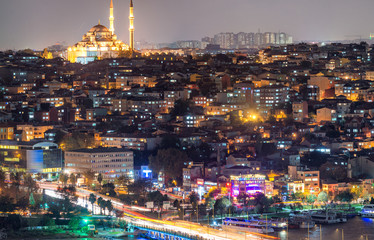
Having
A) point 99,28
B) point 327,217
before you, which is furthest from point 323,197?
point 99,28

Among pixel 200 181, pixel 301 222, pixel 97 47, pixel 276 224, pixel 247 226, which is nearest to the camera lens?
pixel 247 226

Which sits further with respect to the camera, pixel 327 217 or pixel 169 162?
pixel 169 162

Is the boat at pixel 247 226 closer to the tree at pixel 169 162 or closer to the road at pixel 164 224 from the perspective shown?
the road at pixel 164 224

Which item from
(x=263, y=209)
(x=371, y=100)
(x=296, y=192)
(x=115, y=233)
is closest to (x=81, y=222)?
(x=115, y=233)

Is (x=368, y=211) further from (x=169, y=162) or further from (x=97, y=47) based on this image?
(x=97, y=47)

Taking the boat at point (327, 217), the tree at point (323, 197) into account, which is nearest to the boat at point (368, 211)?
the boat at point (327, 217)

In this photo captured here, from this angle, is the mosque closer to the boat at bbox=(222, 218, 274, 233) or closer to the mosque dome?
the mosque dome
